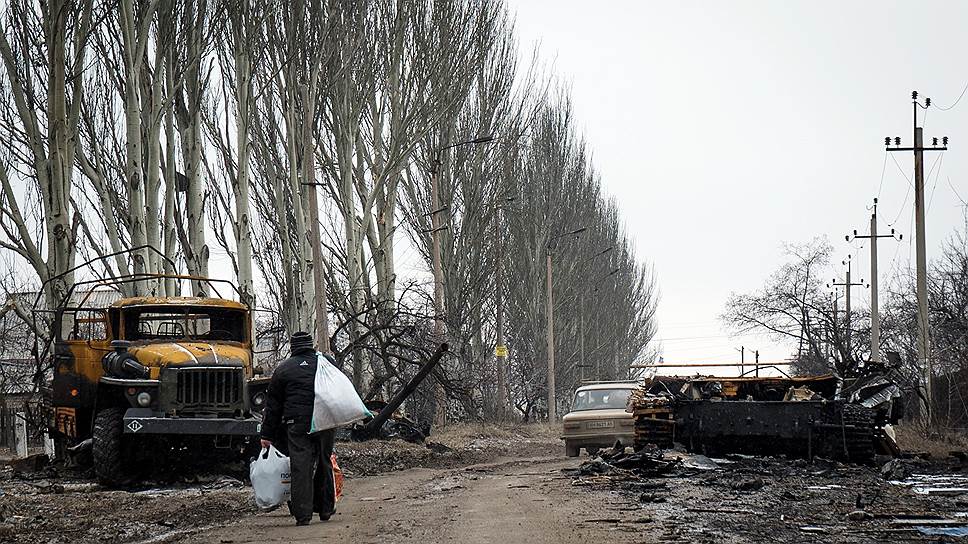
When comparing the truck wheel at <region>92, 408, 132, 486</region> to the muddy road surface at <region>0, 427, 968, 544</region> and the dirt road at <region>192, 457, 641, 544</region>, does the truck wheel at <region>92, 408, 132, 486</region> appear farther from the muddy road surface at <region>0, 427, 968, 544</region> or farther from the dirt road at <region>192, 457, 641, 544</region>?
the dirt road at <region>192, 457, 641, 544</region>

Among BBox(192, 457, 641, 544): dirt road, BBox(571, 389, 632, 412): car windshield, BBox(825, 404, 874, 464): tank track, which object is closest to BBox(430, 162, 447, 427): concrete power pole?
BBox(571, 389, 632, 412): car windshield

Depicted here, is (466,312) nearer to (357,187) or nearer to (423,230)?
(423,230)

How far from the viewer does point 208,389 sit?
16.4 metres

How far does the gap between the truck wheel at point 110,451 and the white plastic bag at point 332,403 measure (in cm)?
562

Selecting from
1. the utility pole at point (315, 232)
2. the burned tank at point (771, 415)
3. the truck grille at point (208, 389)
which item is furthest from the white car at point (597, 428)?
the truck grille at point (208, 389)

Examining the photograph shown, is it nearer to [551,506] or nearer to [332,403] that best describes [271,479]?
[332,403]

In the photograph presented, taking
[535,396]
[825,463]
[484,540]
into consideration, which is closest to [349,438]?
[825,463]

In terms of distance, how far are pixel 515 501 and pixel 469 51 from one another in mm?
22334

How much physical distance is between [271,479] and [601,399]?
1485 centimetres

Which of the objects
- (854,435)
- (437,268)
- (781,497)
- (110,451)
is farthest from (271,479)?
(437,268)

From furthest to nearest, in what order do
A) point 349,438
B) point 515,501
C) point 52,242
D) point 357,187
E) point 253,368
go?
point 357,187
point 349,438
point 52,242
point 253,368
point 515,501

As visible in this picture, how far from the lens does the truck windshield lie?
1775cm

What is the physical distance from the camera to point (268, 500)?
36.4 ft

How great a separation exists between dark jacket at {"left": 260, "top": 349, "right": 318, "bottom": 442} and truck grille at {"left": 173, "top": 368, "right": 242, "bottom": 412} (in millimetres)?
5227
